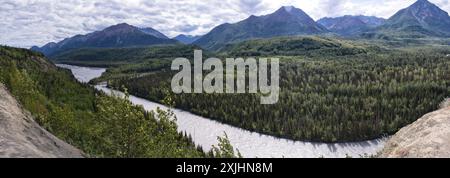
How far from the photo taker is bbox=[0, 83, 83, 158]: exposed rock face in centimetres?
2066

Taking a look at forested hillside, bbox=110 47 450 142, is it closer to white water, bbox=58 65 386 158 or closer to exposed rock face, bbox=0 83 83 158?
white water, bbox=58 65 386 158

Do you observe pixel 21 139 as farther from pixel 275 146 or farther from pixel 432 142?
pixel 275 146

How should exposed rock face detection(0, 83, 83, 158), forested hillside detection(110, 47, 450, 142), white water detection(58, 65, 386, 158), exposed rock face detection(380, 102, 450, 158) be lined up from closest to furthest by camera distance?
exposed rock face detection(0, 83, 83, 158) → exposed rock face detection(380, 102, 450, 158) → white water detection(58, 65, 386, 158) → forested hillside detection(110, 47, 450, 142)

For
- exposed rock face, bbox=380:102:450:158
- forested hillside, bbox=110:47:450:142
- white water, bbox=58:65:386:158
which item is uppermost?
exposed rock face, bbox=380:102:450:158

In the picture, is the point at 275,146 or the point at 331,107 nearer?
the point at 275,146

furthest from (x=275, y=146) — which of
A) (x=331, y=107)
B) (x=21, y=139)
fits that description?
(x=21, y=139)

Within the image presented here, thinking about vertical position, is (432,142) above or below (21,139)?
below

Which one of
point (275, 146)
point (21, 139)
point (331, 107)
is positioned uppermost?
point (21, 139)

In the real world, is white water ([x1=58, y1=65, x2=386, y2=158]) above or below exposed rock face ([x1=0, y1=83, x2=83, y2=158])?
below

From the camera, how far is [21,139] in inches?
931

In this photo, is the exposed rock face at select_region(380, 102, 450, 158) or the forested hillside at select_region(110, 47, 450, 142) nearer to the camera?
the exposed rock face at select_region(380, 102, 450, 158)

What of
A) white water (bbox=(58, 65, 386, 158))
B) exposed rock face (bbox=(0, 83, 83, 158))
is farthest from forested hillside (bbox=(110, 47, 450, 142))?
exposed rock face (bbox=(0, 83, 83, 158))

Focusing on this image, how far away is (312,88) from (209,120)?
5297cm
